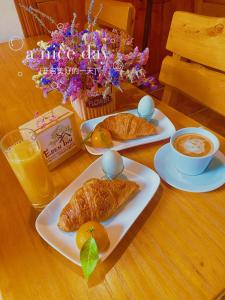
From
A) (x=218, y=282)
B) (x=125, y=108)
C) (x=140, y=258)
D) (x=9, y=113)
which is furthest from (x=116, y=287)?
(x=9, y=113)

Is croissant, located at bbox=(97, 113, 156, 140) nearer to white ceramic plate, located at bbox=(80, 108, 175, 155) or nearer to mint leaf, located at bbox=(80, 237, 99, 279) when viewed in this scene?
white ceramic plate, located at bbox=(80, 108, 175, 155)

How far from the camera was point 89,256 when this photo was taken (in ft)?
1.46

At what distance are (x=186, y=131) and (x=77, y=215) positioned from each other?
36 cm

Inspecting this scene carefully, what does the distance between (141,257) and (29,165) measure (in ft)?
1.04

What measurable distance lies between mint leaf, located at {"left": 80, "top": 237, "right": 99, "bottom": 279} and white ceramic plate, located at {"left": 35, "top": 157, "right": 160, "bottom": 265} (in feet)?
0.11

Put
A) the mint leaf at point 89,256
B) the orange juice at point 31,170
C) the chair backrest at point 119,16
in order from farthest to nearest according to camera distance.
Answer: the chair backrest at point 119,16, the orange juice at point 31,170, the mint leaf at point 89,256

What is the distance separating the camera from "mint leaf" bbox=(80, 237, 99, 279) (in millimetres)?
437

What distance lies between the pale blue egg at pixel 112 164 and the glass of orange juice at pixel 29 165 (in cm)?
15

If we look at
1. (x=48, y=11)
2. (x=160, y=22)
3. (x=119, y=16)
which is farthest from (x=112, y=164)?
(x=160, y=22)

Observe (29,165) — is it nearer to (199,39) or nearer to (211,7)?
(199,39)

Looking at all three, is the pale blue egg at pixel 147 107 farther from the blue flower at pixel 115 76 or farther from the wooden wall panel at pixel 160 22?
the wooden wall panel at pixel 160 22

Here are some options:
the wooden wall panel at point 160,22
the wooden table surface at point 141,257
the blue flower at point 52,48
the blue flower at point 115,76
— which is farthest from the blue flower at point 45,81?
the wooden wall panel at point 160,22

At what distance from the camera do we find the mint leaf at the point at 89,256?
1.43 feet

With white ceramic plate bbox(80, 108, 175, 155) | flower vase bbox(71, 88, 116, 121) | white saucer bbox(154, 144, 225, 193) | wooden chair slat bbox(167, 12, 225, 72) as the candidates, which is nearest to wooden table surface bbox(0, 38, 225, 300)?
white saucer bbox(154, 144, 225, 193)
